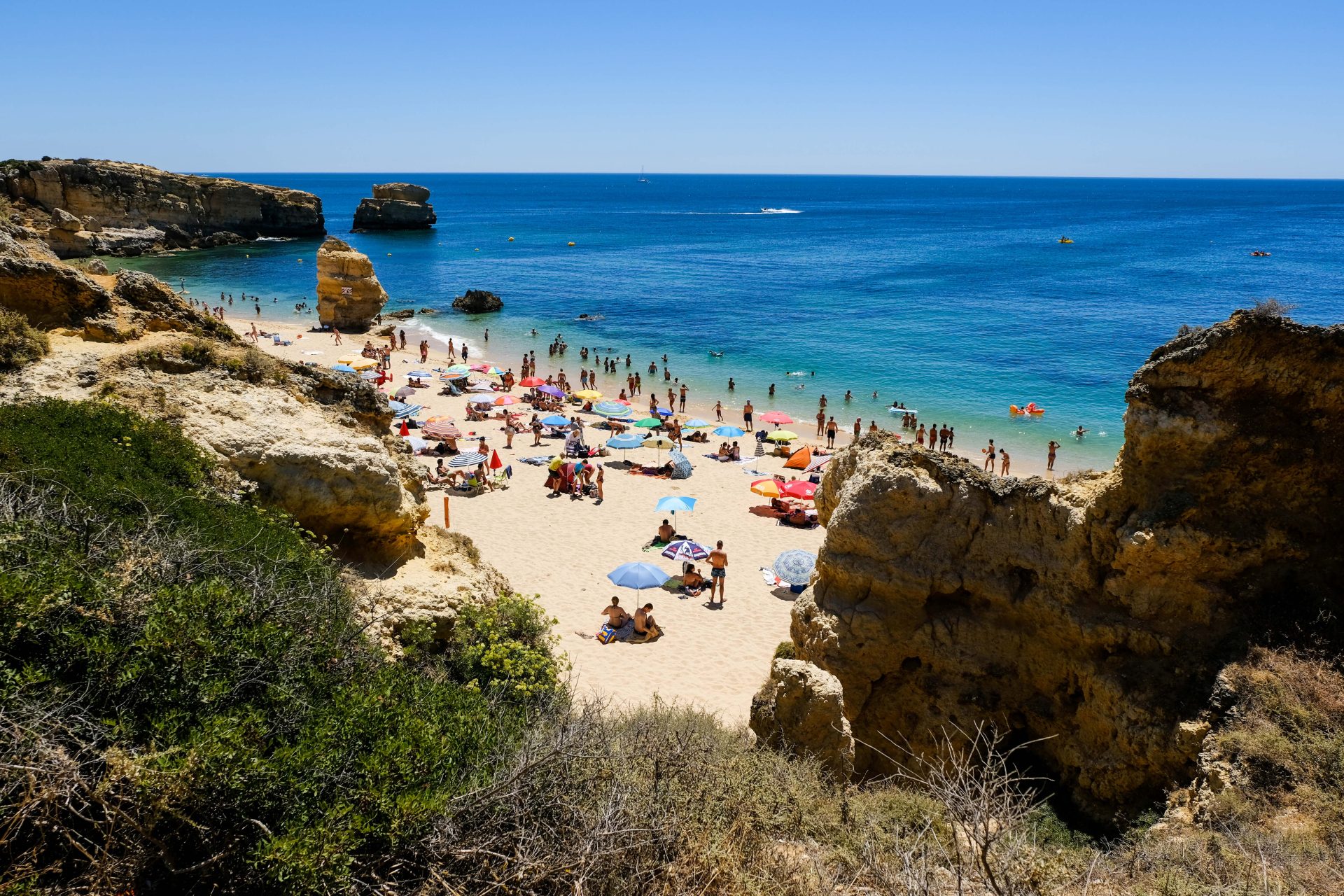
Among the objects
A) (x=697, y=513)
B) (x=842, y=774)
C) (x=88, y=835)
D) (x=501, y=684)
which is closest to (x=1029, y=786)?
(x=842, y=774)

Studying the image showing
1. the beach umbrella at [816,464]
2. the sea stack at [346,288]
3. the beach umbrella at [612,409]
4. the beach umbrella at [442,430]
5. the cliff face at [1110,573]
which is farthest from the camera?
the sea stack at [346,288]

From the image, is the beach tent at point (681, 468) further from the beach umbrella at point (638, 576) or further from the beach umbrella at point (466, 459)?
the beach umbrella at point (638, 576)

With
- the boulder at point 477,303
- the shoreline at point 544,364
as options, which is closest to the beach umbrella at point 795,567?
the shoreline at point 544,364

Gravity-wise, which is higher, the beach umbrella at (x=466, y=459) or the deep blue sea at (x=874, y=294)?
the deep blue sea at (x=874, y=294)

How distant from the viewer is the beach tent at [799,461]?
26438 mm

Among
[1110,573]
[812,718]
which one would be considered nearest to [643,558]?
[812,718]

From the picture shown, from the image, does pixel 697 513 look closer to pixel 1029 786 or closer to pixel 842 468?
pixel 842 468

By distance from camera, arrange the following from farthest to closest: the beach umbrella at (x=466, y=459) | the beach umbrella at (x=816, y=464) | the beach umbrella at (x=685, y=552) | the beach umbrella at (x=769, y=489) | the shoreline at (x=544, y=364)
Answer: the shoreline at (x=544, y=364), the beach umbrella at (x=816, y=464), the beach umbrella at (x=466, y=459), the beach umbrella at (x=769, y=489), the beach umbrella at (x=685, y=552)

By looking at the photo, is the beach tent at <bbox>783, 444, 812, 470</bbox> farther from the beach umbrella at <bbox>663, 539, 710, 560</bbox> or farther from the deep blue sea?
the beach umbrella at <bbox>663, 539, 710, 560</bbox>

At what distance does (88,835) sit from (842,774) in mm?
7055

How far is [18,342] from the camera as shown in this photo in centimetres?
1043

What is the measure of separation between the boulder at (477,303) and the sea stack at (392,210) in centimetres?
6326

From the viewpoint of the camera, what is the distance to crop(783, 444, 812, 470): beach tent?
86.7ft

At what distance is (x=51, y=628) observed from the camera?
18.0 ft
